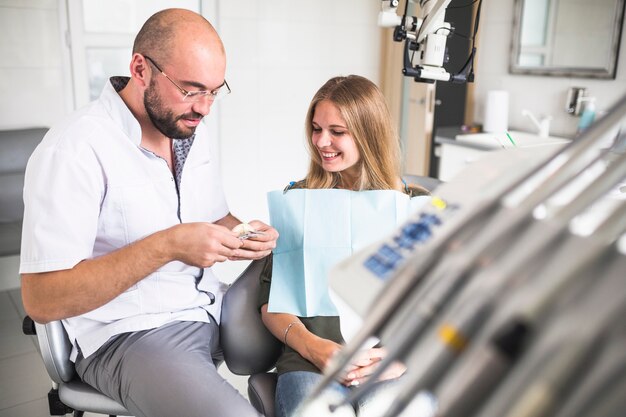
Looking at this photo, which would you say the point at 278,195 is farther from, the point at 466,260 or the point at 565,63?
the point at 565,63

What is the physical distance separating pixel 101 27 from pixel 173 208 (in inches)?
93.8

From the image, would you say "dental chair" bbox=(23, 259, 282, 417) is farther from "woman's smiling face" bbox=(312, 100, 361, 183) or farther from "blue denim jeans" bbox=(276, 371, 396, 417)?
"woman's smiling face" bbox=(312, 100, 361, 183)

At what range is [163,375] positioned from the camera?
125 cm

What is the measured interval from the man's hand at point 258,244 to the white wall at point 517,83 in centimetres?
238

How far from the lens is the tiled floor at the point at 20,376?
221cm

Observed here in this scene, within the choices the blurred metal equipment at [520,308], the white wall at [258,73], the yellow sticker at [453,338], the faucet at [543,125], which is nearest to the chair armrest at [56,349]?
the blurred metal equipment at [520,308]

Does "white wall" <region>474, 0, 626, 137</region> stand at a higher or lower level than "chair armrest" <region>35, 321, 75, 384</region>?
higher

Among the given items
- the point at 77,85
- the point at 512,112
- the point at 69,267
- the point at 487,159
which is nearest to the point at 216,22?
the point at 77,85

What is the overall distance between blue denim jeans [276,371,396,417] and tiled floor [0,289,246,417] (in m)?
1.13

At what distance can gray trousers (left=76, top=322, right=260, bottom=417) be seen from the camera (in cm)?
120

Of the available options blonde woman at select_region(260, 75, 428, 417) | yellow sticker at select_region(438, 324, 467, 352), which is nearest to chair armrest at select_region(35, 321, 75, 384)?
blonde woman at select_region(260, 75, 428, 417)

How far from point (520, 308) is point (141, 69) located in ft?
4.43

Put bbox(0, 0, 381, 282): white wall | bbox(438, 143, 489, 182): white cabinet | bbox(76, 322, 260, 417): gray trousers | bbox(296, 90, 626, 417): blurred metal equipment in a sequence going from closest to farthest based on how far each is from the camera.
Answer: bbox(296, 90, 626, 417): blurred metal equipment
bbox(76, 322, 260, 417): gray trousers
bbox(438, 143, 489, 182): white cabinet
bbox(0, 0, 381, 282): white wall

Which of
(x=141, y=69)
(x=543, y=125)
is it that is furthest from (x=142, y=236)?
(x=543, y=125)
